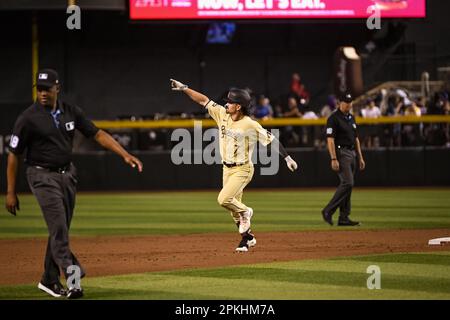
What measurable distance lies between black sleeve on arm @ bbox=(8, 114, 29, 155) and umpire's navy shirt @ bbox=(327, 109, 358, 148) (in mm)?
7579

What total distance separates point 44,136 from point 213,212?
35.8 feet

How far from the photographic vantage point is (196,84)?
32.5 m

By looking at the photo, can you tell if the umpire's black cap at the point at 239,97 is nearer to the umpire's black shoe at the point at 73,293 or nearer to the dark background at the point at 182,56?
the umpire's black shoe at the point at 73,293

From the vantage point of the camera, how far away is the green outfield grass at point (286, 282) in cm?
870

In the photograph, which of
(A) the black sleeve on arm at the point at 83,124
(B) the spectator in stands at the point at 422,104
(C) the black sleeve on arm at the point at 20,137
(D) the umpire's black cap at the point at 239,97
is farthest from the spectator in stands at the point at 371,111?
(C) the black sleeve on arm at the point at 20,137

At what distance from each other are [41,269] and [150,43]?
2192 cm

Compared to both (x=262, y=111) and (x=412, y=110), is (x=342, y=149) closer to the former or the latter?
(x=412, y=110)

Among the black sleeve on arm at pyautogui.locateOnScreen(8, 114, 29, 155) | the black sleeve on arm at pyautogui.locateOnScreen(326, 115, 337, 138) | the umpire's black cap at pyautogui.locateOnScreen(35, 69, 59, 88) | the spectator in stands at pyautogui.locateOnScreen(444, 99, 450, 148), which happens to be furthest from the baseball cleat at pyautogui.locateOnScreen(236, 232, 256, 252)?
the spectator in stands at pyautogui.locateOnScreen(444, 99, 450, 148)

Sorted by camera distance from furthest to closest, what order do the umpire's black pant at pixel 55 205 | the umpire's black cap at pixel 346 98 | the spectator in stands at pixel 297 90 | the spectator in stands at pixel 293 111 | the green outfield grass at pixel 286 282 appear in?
the spectator in stands at pixel 297 90
the spectator in stands at pixel 293 111
the umpire's black cap at pixel 346 98
the green outfield grass at pixel 286 282
the umpire's black pant at pixel 55 205

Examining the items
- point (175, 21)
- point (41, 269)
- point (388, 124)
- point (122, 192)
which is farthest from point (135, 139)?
point (41, 269)

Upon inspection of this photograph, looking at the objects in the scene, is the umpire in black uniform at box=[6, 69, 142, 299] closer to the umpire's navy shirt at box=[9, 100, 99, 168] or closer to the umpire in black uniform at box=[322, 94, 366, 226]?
the umpire's navy shirt at box=[9, 100, 99, 168]

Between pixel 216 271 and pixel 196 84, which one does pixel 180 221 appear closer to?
pixel 216 271

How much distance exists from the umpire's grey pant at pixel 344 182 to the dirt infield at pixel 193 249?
802 millimetres

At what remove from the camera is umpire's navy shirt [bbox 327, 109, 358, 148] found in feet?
50.4
